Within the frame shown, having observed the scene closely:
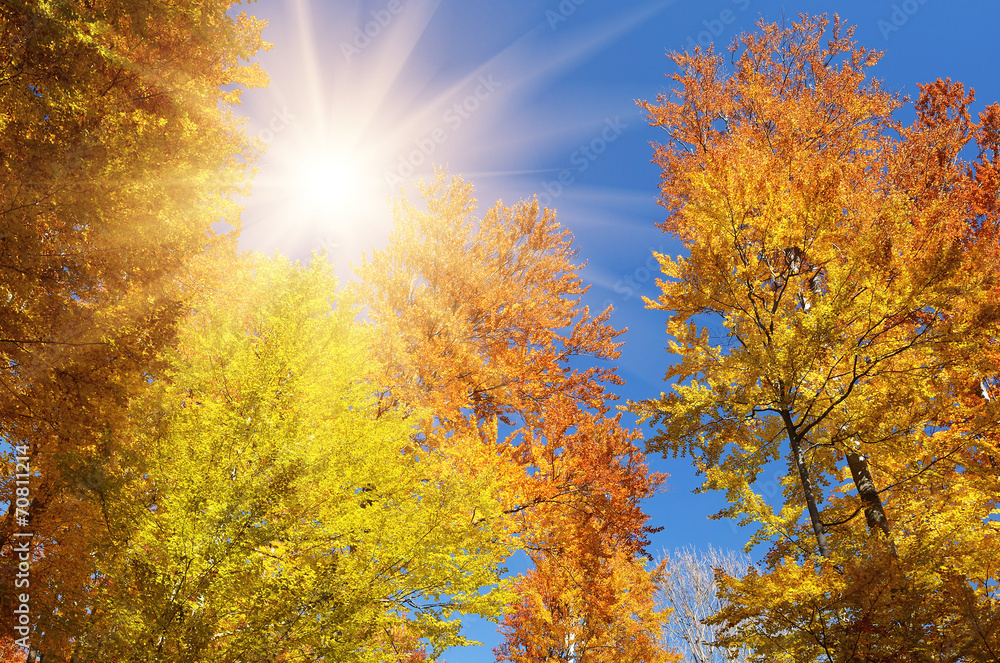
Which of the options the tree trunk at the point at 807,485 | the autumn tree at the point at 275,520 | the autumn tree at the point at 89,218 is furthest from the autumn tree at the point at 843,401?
the autumn tree at the point at 89,218

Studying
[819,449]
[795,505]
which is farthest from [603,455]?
[819,449]

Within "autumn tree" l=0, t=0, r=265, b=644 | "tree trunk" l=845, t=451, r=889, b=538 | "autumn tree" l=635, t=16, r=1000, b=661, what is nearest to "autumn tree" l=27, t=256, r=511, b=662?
"autumn tree" l=0, t=0, r=265, b=644

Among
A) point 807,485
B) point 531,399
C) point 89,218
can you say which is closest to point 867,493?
point 807,485

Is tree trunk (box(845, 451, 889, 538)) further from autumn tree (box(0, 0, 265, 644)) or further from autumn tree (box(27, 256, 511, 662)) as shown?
autumn tree (box(0, 0, 265, 644))

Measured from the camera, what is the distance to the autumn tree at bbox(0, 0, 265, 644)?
12.0ft

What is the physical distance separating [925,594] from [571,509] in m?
4.98

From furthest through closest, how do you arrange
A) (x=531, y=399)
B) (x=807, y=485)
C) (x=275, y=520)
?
(x=531, y=399) → (x=807, y=485) → (x=275, y=520)

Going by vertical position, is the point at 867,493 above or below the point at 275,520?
above

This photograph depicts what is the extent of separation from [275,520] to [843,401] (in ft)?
19.5

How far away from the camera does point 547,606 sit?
1021 centimetres

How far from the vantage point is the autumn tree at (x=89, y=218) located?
3.66m

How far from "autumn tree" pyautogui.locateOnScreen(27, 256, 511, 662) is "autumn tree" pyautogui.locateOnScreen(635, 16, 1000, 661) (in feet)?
9.73

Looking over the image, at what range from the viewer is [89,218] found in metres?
3.93

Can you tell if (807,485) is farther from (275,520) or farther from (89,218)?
(89,218)
